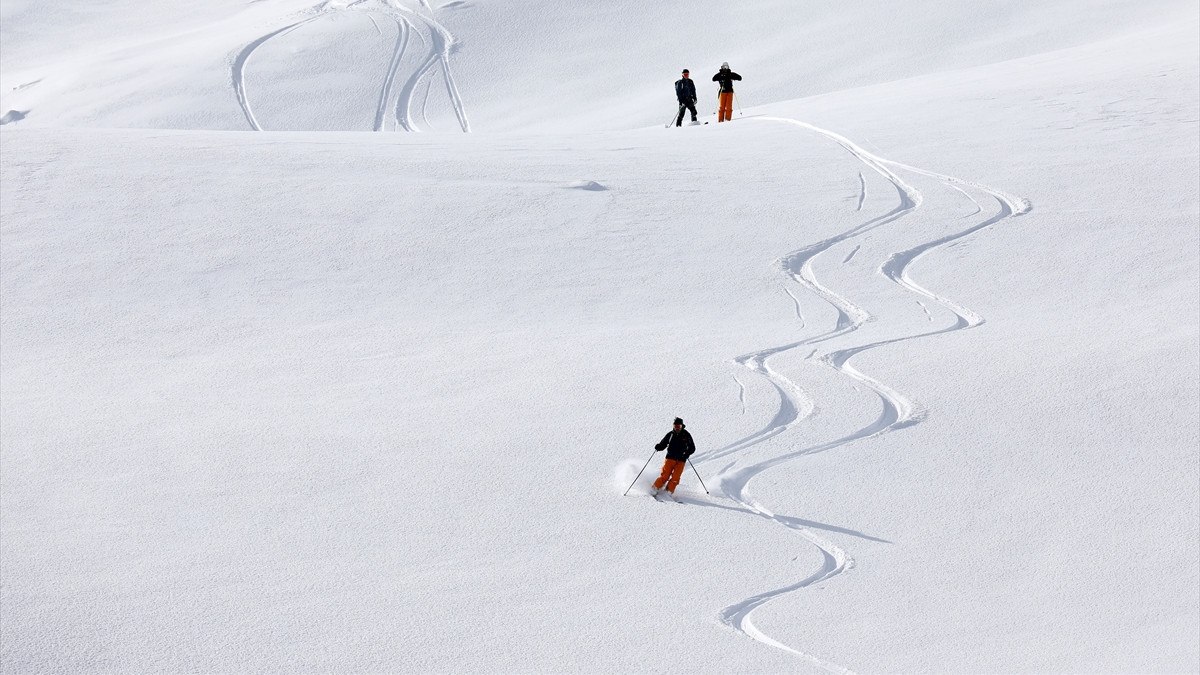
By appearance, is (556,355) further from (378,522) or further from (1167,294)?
(1167,294)

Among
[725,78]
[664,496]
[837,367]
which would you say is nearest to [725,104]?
[725,78]

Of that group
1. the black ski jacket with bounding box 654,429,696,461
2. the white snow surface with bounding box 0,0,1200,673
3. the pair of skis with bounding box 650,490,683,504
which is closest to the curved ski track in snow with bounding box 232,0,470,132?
the white snow surface with bounding box 0,0,1200,673

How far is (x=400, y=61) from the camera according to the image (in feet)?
98.6

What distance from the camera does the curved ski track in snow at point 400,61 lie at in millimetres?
27875

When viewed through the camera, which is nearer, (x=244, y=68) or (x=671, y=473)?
(x=671, y=473)

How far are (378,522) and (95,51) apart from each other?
32.0 meters

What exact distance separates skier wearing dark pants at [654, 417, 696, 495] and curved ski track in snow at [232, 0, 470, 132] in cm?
1838

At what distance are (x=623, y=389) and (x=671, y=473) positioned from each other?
1.93m

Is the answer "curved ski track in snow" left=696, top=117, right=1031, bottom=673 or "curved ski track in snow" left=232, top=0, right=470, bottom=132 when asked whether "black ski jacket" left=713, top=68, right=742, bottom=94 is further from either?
"curved ski track in snow" left=232, top=0, right=470, bottom=132

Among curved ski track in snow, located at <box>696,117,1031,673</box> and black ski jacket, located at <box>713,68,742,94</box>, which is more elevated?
black ski jacket, located at <box>713,68,742,94</box>

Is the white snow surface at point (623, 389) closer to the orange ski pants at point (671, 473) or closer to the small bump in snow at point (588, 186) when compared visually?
the small bump in snow at point (588, 186)

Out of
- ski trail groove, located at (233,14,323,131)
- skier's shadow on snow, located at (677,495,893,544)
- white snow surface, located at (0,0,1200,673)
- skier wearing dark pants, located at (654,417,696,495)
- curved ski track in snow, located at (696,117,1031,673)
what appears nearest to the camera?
white snow surface, located at (0,0,1200,673)

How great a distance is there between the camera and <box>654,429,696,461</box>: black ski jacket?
32.1 ft

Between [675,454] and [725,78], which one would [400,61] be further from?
[675,454]
